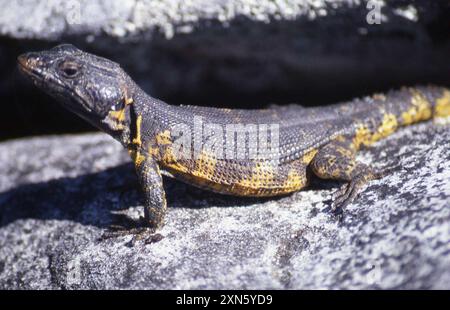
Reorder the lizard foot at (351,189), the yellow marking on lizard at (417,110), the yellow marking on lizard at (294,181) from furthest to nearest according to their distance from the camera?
1. the yellow marking on lizard at (417,110)
2. the yellow marking on lizard at (294,181)
3. the lizard foot at (351,189)

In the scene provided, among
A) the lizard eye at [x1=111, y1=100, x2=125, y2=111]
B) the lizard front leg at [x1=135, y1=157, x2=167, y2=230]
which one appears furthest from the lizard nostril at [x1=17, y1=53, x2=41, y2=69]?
the lizard front leg at [x1=135, y1=157, x2=167, y2=230]

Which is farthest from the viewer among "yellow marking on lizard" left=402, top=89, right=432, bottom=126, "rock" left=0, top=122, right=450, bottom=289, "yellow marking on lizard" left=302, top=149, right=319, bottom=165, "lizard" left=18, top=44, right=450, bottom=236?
"yellow marking on lizard" left=402, top=89, right=432, bottom=126

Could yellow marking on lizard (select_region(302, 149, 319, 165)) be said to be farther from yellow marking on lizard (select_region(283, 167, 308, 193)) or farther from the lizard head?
the lizard head

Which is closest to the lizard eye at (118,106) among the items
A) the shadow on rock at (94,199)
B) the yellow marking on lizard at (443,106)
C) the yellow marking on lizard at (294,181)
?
the shadow on rock at (94,199)

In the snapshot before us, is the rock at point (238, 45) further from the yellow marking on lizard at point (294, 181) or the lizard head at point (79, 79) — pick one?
the yellow marking on lizard at point (294, 181)

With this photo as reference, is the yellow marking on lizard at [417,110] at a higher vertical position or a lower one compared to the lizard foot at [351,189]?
higher

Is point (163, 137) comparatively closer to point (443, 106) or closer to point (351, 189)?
point (351, 189)
